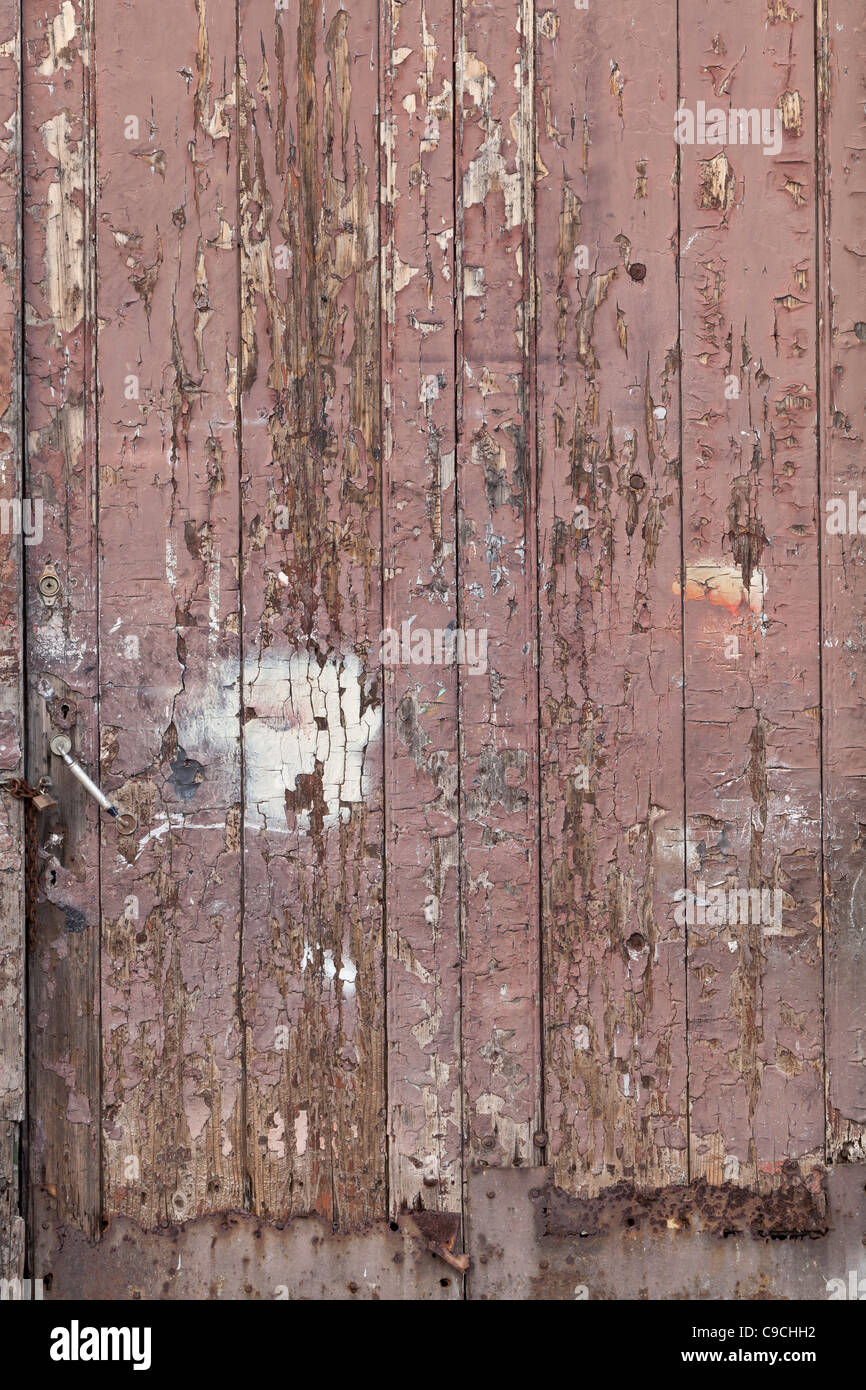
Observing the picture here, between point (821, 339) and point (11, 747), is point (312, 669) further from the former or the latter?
point (821, 339)

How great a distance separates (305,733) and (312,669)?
11 cm

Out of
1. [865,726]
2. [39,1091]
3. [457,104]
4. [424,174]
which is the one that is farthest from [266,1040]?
[457,104]

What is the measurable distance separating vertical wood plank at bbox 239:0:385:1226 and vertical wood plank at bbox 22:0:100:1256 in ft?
0.86

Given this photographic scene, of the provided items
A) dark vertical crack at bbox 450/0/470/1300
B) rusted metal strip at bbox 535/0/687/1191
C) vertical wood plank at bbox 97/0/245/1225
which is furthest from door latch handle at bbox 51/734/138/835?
rusted metal strip at bbox 535/0/687/1191

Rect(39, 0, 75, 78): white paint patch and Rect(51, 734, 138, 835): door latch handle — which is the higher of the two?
Rect(39, 0, 75, 78): white paint patch

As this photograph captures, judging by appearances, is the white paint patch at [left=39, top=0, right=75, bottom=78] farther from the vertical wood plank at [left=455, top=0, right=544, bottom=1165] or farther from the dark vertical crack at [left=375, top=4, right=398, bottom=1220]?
the vertical wood plank at [left=455, top=0, right=544, bottom=1165]

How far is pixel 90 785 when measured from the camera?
1.53 m

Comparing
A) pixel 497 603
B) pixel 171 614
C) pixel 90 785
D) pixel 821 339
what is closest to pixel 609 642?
pixel 497 603

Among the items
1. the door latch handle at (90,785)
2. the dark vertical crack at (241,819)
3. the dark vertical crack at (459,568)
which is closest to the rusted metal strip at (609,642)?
the dark vertical crack at (459,568)

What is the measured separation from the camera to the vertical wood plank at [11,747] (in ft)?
5.06

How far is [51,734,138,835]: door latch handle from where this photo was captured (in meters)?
1.54

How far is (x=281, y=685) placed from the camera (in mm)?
1591

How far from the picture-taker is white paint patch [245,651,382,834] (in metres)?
1.59
